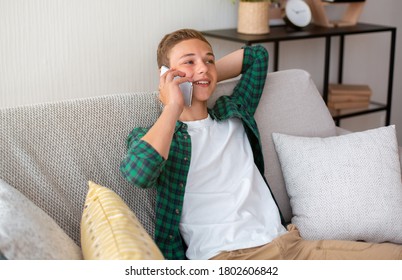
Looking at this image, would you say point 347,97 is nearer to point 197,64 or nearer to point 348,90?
point 348,90

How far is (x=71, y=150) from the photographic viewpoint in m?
1.65

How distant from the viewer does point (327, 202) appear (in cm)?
183

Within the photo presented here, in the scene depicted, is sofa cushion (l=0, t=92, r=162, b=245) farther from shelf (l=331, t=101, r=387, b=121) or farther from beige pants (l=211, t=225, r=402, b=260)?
shelf (l=331, t=101, r=387, b=121)

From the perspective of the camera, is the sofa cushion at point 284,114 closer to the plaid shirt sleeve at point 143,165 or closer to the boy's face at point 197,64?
the boy's face at point 197,64

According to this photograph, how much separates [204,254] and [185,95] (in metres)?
0.45

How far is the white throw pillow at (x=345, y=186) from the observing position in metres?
1.81

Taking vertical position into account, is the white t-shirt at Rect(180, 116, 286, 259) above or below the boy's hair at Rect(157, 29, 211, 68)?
below

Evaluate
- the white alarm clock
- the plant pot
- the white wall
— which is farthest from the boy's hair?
the white alarm clock

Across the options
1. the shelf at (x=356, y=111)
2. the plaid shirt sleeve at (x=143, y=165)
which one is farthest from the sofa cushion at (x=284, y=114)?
the shelf at (x=356, y=111)

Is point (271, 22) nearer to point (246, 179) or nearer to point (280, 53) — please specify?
Result: point (280, 53)

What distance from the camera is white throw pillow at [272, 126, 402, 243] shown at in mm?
1812

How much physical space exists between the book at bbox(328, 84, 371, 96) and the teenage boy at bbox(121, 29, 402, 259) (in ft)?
5.11
